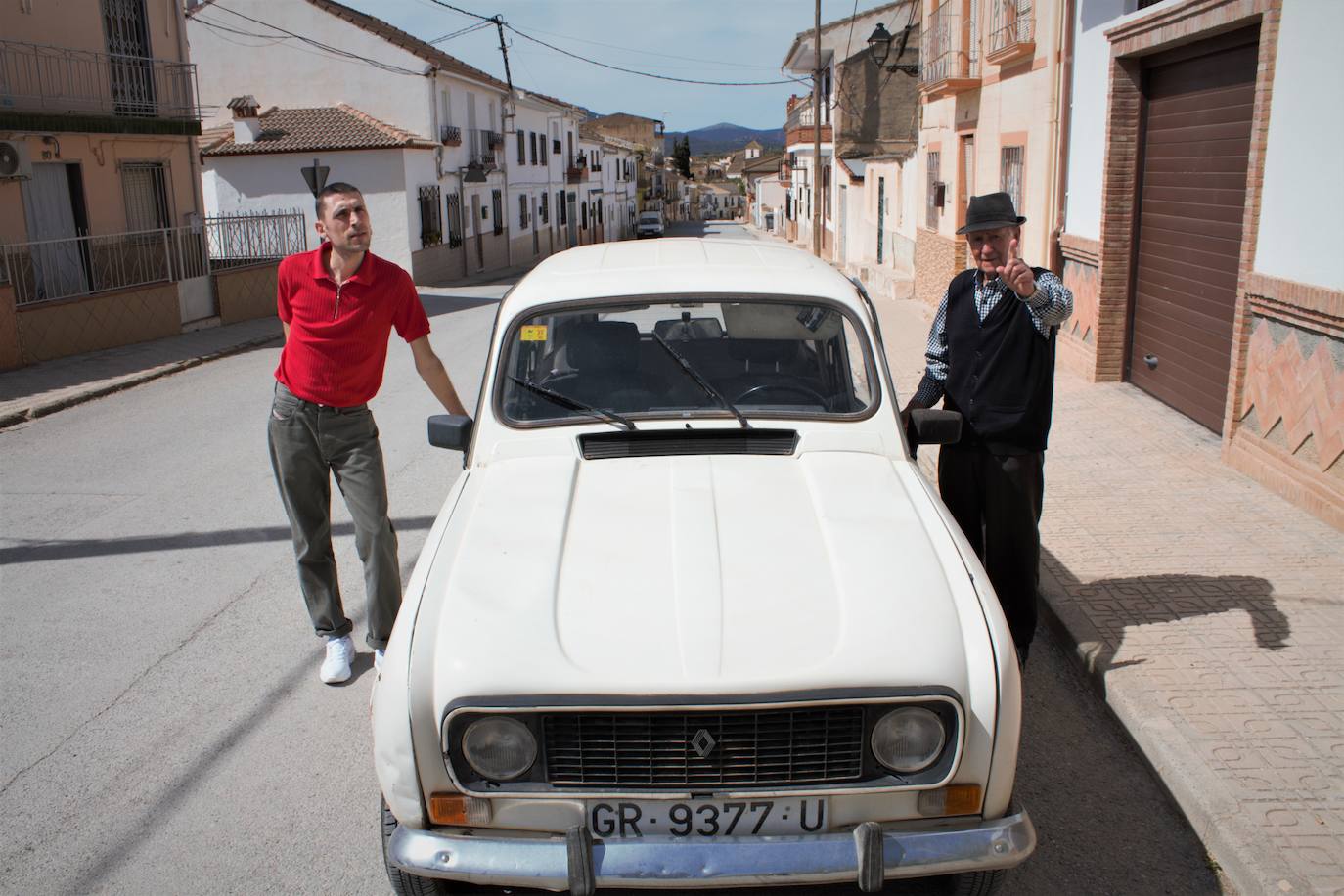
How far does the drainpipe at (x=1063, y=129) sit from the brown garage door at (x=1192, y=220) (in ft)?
6.66

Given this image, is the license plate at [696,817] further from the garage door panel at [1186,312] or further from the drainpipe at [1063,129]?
the drainpipe at [1063,129]

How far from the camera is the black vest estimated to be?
14.4 ft

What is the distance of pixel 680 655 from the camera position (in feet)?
9.30

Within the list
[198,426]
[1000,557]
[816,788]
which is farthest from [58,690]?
[198,426]

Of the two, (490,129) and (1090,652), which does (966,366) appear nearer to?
(1090,652)

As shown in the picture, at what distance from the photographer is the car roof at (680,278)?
436 centimetres

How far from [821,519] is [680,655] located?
0.82 meters

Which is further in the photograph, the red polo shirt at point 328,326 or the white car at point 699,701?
the red polo shirt at point 328,326

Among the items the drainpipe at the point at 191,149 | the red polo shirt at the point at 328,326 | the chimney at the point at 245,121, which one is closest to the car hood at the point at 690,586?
the red polo shirt at the point at 328,326

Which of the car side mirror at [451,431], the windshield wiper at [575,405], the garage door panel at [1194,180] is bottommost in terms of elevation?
the car side mirror at [451,431]

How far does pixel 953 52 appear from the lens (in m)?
18.4

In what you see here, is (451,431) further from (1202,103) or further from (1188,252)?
(1202,103)

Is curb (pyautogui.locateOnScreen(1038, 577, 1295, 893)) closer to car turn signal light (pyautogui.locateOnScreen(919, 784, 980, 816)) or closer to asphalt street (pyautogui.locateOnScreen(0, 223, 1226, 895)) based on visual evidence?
asphalt street (pyautogui.locateOnScreen(0, 223, 1226, 895))

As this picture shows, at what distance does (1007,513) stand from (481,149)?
3757 cm
